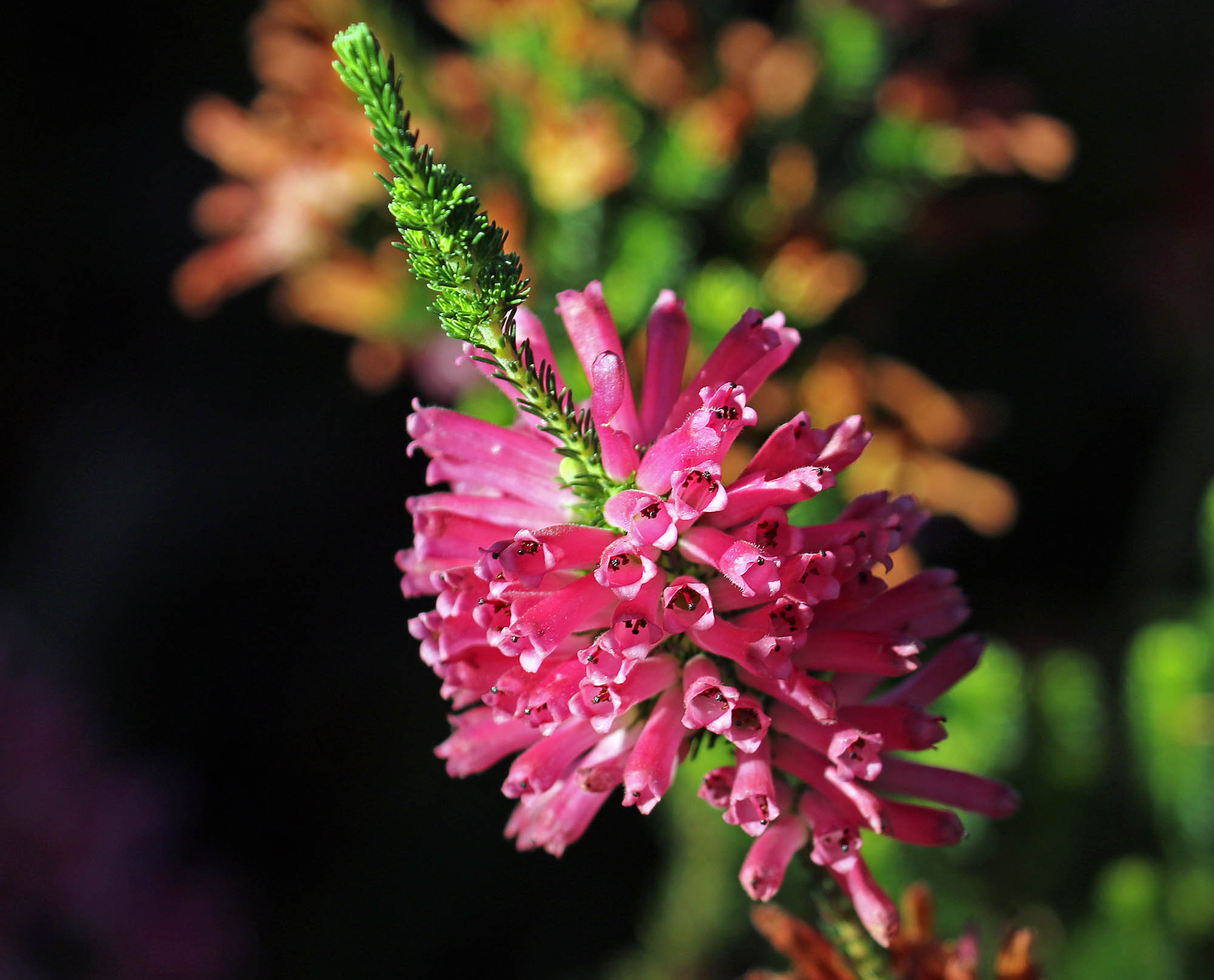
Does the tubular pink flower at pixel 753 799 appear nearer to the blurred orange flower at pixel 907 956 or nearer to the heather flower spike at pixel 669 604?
the heather flower spike at pixel 669 604

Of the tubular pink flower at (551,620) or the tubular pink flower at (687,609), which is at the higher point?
the tubular pink flower at (551,620)

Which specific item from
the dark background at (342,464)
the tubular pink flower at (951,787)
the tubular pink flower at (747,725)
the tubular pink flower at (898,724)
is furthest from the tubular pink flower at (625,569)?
the dark background at (342,464)

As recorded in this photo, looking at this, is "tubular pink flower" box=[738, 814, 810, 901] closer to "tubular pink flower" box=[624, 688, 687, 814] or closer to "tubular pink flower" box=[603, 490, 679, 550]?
"tubular pink flower" box=[624, 688, 687, 814]

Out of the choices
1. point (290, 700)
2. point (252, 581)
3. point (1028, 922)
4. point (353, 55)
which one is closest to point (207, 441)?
point (252, 581)


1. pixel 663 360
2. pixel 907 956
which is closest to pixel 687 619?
pixel 663 360

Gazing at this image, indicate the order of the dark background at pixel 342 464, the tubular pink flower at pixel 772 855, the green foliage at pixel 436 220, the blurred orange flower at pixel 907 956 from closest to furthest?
1. the green foliage at pixel 436 220
2. the tubular pink flower at pixel 772 855
3. the blurred orange flower at pixel 907 956
4. the dark background at pixel 342 464

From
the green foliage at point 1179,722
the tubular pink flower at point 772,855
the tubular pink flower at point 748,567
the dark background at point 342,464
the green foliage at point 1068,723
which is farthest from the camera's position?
the dark background at point 342,464

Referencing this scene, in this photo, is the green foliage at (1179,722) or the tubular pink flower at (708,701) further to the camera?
the green foliage at (1179,722)


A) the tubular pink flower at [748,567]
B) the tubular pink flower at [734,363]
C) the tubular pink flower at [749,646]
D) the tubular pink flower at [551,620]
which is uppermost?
the tubular pink flower at [734,363]
